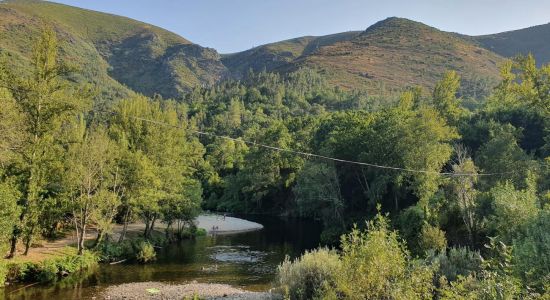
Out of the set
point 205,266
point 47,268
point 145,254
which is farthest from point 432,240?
point 47,268

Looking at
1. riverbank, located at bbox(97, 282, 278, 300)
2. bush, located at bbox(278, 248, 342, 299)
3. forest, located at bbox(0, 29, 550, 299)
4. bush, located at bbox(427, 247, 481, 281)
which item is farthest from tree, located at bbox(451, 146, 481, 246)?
bush, located at bbox(278, 248, 342, 299)

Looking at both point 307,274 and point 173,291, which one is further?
point 173,291

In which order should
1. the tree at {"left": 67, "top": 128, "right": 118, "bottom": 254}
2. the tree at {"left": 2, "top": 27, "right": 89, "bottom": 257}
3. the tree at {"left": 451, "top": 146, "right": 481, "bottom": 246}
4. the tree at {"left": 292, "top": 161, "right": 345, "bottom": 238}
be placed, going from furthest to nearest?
the tree at {"left": 292, "top": 161, "right": 345, "bottom": 238} < the tree at {"left": 67, "top": 128, "right": 118, "bottom": 254} < the tree at {"left": 2, "top": 27, "right": 89, "bottom": 257} < the tree at {"left": 451, "top": 146, "right": 481, "bottom": 246}

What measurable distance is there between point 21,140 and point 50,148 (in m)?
2.46

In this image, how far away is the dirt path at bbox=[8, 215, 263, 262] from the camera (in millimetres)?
33094

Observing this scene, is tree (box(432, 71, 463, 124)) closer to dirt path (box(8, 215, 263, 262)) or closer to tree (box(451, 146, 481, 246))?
dirt path (box(8, 215, 263, 262))

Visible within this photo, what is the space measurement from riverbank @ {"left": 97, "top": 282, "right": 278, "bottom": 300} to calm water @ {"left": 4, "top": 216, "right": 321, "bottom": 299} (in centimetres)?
120

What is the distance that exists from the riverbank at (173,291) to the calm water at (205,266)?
1.20 m

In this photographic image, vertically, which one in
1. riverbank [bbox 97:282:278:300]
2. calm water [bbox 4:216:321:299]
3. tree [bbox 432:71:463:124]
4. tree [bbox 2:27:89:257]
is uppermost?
tree [bbox 432:71:463:124]

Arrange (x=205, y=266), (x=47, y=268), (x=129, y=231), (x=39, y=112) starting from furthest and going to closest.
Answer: (x=129, y=231) → (x=205, y=266) → (x=39, y=112) → (x=47, y=268)

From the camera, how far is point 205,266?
3588 cm

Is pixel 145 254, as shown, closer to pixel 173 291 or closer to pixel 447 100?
pixel 173 291

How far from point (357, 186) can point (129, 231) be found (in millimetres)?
31266

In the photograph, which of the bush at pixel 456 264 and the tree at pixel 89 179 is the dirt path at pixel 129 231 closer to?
the tree at pixel 89 179
